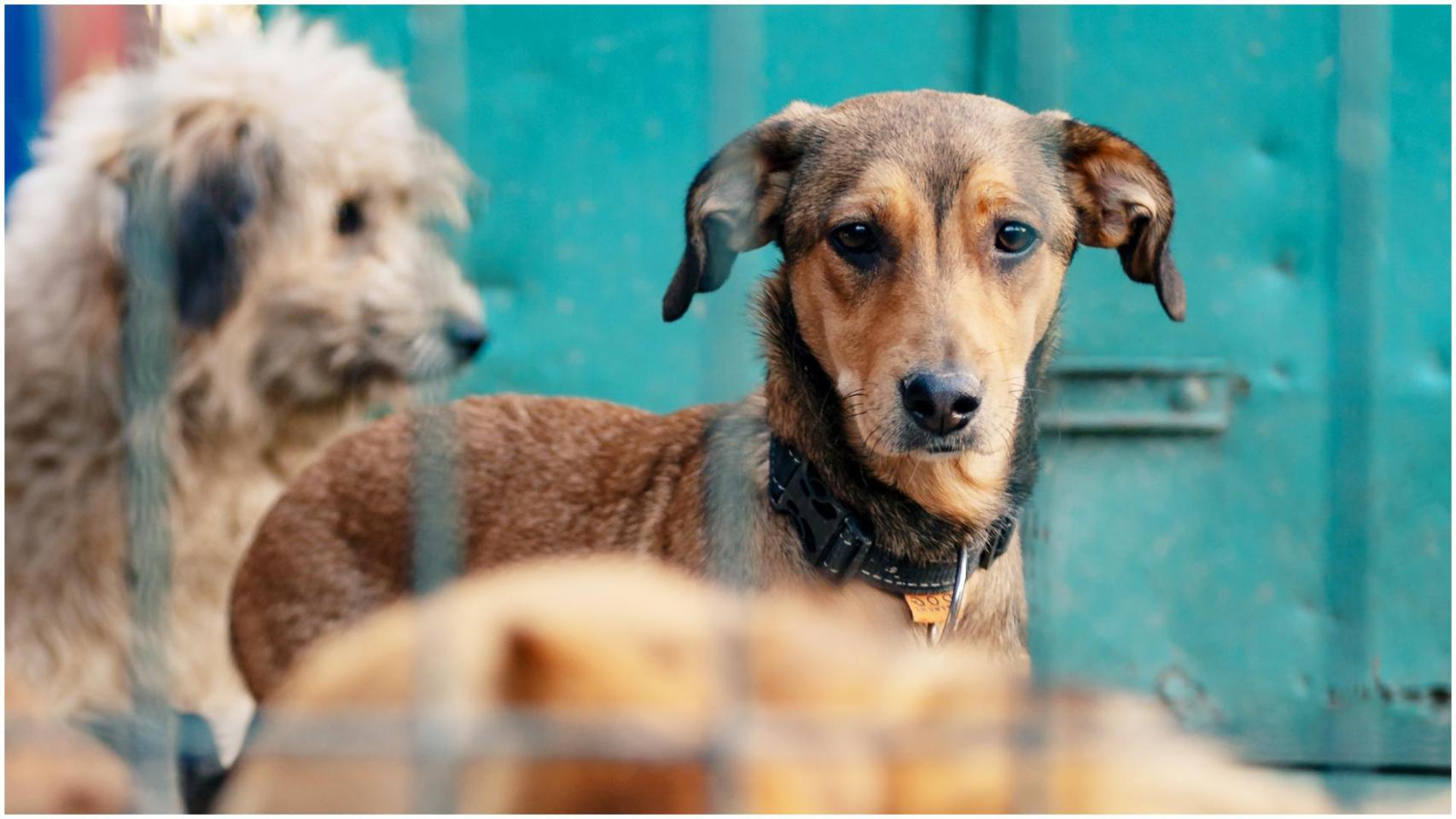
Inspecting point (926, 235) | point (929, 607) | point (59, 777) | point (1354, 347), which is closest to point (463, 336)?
point (926, 235)

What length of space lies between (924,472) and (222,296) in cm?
159

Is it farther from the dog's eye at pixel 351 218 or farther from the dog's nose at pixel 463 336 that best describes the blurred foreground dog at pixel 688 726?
the dog's eye at pixel 351 218

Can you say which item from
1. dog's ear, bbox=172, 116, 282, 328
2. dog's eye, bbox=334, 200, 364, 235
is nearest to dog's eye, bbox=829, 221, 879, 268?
dog's eye, bbox=334, 200, 364, 235

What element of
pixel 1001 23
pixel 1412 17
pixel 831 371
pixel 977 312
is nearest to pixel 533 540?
pixel 831 371

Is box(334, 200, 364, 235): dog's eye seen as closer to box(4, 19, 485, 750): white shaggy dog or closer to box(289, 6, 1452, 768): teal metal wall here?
box(4, 19, 485, 750): white shaggy dog

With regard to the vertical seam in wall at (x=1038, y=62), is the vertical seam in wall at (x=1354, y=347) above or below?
below

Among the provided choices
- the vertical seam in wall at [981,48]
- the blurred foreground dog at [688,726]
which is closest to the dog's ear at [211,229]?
the vertical seam in wall at [981,48]

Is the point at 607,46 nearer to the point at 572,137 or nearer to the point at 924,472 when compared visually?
the point at 572,137

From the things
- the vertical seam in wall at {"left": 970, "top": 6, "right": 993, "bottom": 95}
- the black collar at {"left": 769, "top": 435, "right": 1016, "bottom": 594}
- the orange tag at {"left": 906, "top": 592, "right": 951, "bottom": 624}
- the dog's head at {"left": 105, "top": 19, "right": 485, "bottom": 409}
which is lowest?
the orange tag at {"left": 906, "top": 592, "right": 951, "bottom": 624}

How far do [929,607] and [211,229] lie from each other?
1745 millimetres

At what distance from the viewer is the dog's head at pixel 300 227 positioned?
2.85 meters

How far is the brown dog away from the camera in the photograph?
85.4 inches

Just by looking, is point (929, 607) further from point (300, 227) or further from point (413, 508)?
point (300, 227)

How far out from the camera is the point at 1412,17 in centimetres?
308
